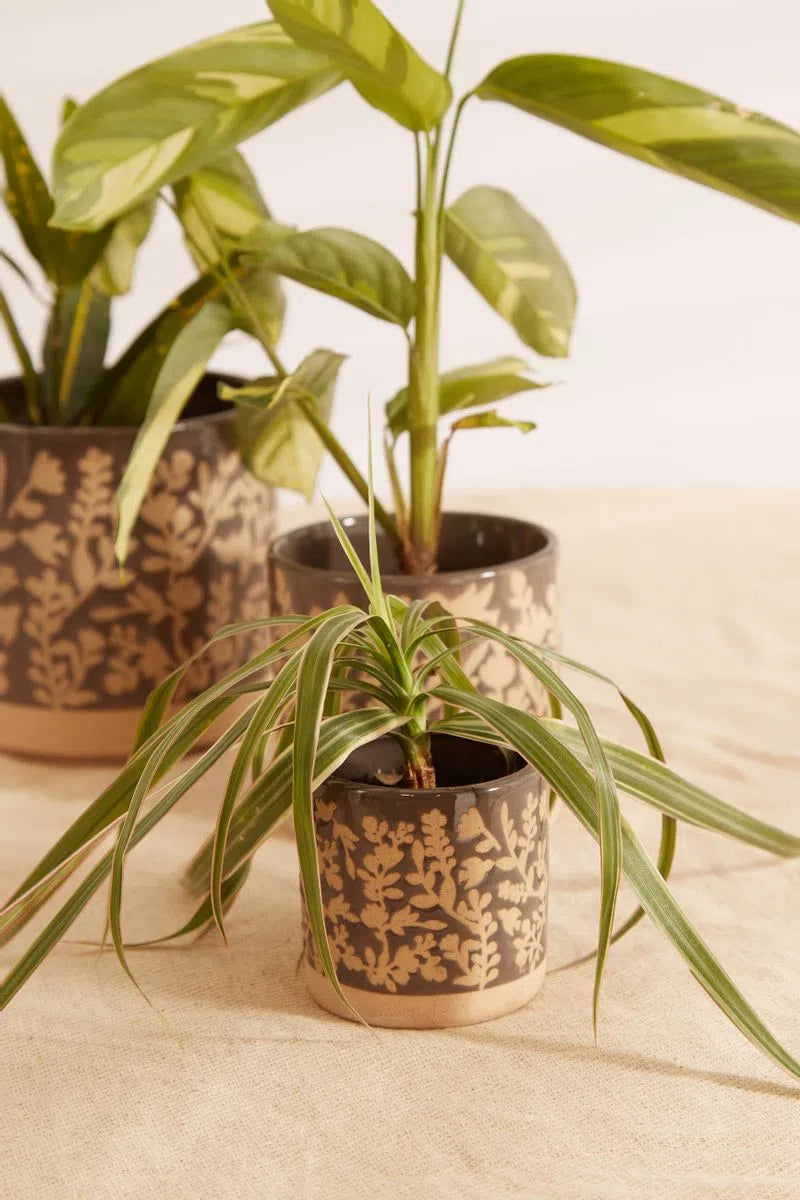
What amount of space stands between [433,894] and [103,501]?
1.20 feet

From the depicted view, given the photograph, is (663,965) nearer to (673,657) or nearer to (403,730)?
(403,730)

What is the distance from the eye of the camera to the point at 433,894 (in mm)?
590

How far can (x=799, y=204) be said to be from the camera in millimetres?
651

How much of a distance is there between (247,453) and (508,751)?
317mm

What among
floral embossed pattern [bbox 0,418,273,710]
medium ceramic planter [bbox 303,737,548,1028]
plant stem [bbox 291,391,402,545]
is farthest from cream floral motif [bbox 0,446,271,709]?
medium ceramic planter [bbox 303,737,548,1028]

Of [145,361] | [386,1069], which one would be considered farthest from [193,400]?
[386,1069]

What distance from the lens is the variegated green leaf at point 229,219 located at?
85 cm

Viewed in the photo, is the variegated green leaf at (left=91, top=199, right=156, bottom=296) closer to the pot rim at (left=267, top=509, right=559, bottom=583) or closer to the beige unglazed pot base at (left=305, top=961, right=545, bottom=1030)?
the pot rim at (left=267, top=509, right=559, bottom=583)

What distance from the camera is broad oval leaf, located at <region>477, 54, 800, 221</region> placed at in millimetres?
660

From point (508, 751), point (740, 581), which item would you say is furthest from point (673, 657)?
point (508, 751)

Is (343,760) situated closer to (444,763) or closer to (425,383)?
(444,763)

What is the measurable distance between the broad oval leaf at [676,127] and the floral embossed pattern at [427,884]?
10.7 inches

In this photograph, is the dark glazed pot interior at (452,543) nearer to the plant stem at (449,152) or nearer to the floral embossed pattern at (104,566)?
the floral embossed pattern at (104,566)

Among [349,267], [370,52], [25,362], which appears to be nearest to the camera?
[370,52]
